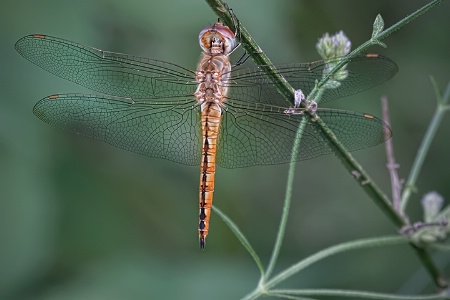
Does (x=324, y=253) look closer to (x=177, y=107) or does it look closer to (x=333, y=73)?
(x=333, y=73)

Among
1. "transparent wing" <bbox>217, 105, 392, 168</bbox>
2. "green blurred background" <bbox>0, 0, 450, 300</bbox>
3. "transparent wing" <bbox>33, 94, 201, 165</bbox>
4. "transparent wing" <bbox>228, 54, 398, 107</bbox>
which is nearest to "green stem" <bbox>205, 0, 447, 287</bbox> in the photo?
"transparent wing" <bbox>217, 105, 392, 168</bbox>

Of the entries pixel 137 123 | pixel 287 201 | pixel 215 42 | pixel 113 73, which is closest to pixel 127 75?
pixel 113 73

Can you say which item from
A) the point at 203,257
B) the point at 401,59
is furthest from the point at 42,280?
the point at 401,59

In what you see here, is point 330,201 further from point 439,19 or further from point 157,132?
point 157,132

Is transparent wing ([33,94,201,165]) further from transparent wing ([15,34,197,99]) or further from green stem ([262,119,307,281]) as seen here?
green stem ([262,119,307,281])

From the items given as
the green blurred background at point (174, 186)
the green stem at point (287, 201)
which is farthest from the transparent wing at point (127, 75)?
the green blurred background at point (174, 186)

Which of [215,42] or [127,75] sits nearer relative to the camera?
[215,42]
